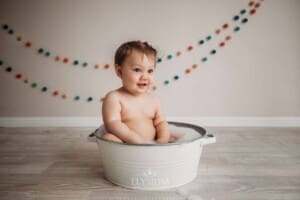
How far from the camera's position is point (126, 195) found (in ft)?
2.17

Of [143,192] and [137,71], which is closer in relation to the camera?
[143,192]

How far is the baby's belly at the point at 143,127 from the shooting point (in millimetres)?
828

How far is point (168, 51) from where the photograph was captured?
161 centimetres

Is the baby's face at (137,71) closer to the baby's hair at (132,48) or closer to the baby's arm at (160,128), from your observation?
the baby's hair at (132,48)

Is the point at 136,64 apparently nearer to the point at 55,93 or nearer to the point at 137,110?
the point at 137,110

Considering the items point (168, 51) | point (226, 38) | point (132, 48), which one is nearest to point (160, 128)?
point (132, 48)

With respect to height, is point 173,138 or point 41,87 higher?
point 41,87

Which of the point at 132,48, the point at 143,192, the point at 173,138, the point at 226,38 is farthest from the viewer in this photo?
the point at 226,38

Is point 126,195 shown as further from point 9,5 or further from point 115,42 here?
point 9,5

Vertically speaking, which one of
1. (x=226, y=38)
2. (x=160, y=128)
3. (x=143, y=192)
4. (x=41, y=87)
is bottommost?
(x=143, y=192)

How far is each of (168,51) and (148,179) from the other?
108 centimetres

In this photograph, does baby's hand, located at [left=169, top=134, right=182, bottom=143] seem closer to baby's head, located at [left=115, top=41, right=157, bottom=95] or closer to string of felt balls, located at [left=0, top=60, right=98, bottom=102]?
baby's head, located at [left=115, top=41, right=157, bottom=95]

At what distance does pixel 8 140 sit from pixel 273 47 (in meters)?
1.64

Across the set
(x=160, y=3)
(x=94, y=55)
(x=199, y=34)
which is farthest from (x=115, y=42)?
(x=199, y=34)
